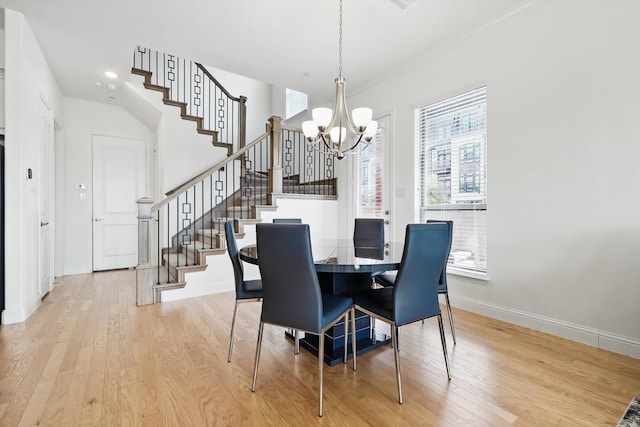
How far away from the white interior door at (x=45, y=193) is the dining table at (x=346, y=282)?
2.92 metres

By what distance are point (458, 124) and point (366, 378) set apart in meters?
2.68

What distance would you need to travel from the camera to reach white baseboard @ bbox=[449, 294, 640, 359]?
87.0 inches

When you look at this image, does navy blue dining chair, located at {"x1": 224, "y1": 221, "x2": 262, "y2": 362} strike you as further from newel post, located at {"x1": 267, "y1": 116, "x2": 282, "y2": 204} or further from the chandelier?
newel post, located at {"x1": 267, "y1": 116, "x2": 282, "y2": 204}

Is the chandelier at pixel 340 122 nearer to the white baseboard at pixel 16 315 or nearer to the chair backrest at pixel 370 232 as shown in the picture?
the chair backrest at pixel 370 232

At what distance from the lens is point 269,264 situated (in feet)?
5.52

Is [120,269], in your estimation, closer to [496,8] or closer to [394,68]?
[394,68]

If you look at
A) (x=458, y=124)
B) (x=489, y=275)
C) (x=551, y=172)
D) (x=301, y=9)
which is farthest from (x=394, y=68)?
(x=489, y=275)

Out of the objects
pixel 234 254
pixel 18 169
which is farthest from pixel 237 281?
pixel 18 169

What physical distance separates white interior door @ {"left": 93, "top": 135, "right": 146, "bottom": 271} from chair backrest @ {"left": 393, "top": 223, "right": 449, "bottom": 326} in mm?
5289

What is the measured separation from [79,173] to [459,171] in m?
5.67

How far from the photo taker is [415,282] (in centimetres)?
178

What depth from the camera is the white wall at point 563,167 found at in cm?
222

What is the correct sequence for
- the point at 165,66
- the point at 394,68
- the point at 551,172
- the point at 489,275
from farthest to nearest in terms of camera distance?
the point at 165,66
the point at 394,68
the point at 489,275
the point at 551,172

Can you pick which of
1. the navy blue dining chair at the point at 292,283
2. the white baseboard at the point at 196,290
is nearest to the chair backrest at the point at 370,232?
the navy blue dining chair at the point at 292,283
